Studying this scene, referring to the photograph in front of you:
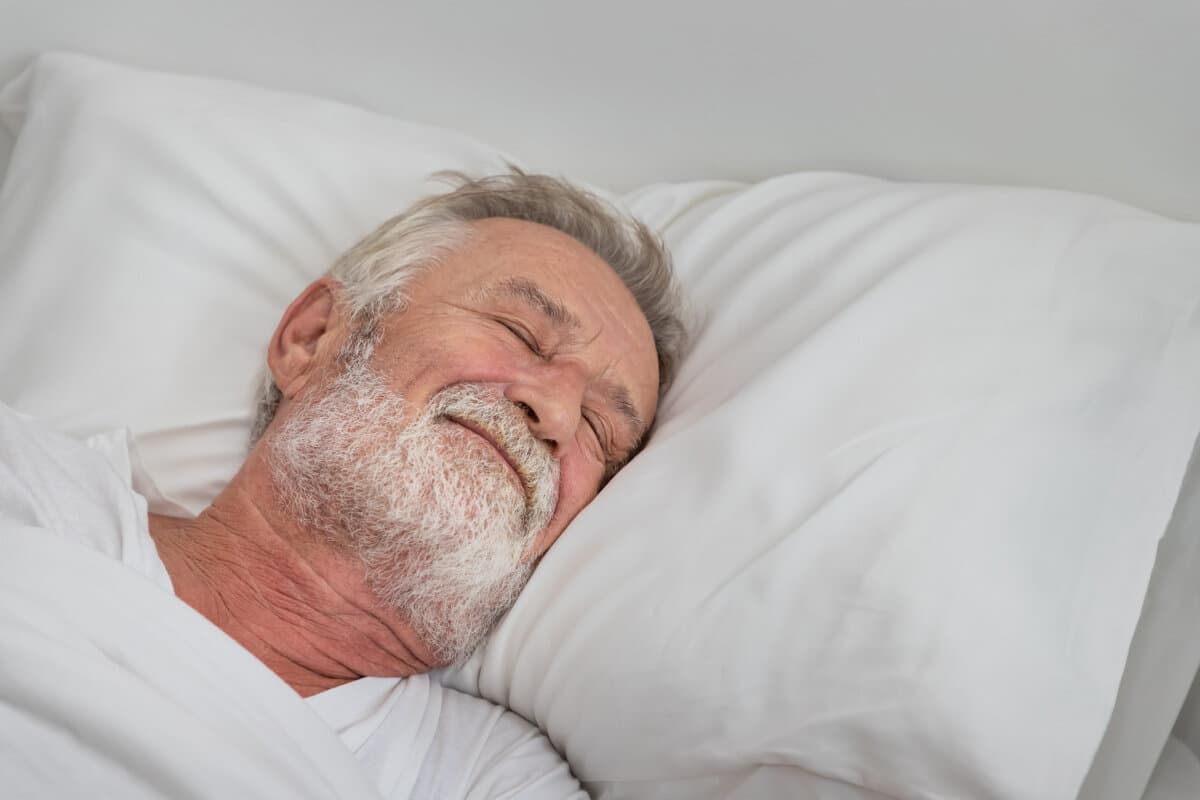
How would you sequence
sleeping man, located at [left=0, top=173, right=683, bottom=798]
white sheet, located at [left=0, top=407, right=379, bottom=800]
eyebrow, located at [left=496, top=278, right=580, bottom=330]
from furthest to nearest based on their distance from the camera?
eyebrow, located at [left=496, top=278, right=580, bottom=330] < sleeping man, located at [left=0, top=173, right=683, bottom=798] < white sheet, located at [left=0, top=407, right=379, bottom=800]

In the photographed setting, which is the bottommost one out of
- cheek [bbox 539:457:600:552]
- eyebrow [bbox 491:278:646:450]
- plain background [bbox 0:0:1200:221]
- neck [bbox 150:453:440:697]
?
neck [bbox 150:453:440:697]

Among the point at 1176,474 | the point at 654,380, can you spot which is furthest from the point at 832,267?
the point at 1176,474

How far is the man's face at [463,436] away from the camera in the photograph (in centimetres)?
127

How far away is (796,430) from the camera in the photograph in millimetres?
1243

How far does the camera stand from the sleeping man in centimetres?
104

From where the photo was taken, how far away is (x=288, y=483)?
1.33 metres

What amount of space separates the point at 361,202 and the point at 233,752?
3.20 ft

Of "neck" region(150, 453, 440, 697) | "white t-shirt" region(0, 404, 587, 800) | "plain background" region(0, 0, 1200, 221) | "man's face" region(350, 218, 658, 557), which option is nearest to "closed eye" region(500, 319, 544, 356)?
"man's face" region(350, 218, 658, 557)

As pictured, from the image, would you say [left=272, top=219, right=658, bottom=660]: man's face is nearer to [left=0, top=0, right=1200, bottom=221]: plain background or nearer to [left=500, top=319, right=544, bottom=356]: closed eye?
[left=500, top=319, right=544, bottom=356]: closed eye

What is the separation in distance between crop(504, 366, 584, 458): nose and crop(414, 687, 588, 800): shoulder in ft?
1.10

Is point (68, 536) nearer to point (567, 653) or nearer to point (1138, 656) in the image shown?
point (567, 653)

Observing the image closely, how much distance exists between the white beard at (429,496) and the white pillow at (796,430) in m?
0.06

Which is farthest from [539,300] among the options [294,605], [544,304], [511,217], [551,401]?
[294,605]

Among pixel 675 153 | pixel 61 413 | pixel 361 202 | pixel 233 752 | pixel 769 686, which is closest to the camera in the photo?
pixel 233 752
